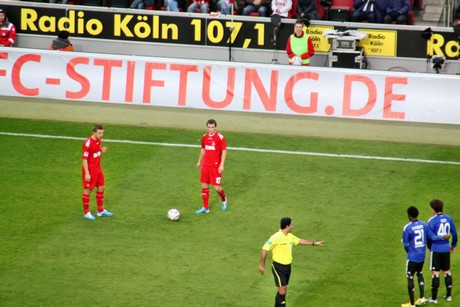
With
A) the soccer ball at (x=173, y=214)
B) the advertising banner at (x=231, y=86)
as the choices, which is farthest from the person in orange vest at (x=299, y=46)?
the soccer ball at (x=173, y=214)

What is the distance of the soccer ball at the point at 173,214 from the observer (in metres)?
18.4

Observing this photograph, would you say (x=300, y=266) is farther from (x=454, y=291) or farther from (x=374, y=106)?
(x=374, y=106)

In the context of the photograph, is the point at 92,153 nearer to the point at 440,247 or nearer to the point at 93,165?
the point at 93,165

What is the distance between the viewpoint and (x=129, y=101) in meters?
24.7

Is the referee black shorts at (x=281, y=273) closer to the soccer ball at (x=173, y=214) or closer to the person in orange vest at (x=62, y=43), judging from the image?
the soccer ball at (x=173, y=214)

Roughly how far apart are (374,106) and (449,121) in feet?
6.34

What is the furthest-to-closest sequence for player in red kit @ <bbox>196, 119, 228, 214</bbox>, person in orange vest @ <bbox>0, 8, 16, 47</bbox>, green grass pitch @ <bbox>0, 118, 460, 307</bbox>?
person in orange vest @ <bbox>0, 8, 16, 47</bbox> → player in red kit @ <bbox>196, 119, 228, 214</bbox> → green grass pitch @ <bbox>0, 118, 460, 307</bbox>

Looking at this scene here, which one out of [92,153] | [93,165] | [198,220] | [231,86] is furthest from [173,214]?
[231,86]

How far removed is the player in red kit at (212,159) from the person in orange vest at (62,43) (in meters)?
10.1

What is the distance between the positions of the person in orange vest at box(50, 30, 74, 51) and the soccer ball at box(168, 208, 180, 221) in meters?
10.5

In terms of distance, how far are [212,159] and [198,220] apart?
1.27 meters

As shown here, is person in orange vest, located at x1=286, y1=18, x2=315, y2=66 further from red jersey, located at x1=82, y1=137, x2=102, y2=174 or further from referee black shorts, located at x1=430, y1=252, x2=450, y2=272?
referee black shorts, located at x1=430, y1=252, x2=450, y2=272

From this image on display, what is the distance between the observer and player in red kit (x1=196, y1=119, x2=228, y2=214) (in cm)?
1842

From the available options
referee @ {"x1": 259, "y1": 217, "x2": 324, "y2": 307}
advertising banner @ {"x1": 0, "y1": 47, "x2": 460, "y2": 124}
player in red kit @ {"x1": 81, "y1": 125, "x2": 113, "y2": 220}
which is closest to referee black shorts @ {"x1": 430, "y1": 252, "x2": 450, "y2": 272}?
referee @ {"x1": 259, "y1": 217, "x2": 324, "y2": 307}
